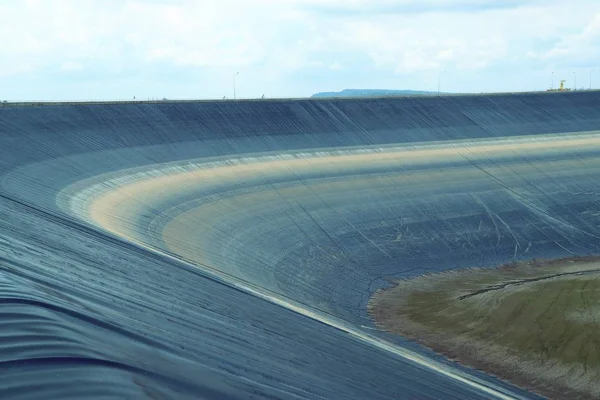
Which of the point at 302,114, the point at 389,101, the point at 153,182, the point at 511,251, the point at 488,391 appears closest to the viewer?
the point at 488,391

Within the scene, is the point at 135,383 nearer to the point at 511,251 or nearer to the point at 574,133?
the point at 511,251

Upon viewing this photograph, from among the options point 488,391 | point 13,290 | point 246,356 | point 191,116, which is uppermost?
point 191,116

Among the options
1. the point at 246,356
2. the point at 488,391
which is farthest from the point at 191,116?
the point at 246,356

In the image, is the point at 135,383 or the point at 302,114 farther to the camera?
the point at 302,114

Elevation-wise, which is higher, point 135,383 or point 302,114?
point 302,114

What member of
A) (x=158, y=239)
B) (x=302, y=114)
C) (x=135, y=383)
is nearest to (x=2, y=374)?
(x=135, y=383)

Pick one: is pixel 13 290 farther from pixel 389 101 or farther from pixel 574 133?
pixel 574 133

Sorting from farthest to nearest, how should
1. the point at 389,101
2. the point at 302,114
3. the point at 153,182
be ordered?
the point at 389,101 → the point at 302,114 → the point at 153,182
